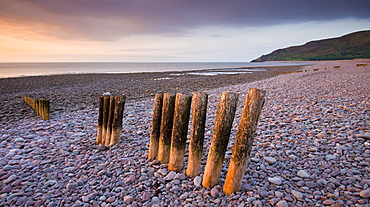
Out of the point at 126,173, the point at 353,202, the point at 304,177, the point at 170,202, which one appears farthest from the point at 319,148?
the point at 126,173

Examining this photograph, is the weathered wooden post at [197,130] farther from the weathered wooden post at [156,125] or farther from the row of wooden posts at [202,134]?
the weathered wooden post at [156,125]

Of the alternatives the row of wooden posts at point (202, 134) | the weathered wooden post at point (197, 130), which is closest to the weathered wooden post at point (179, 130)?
the row of wooden posts at point (202, 134)

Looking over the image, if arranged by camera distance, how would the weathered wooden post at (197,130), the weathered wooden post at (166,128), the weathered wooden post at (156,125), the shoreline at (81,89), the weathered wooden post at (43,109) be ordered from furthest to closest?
the shoreline at (81,89), the weathered wooden post at (43,109), the weathered wooden post at (156,125), the weathered wooden post at (166,128), the weathered wooden post at (197,130)

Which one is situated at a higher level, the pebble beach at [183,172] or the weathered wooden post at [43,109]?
the weathered wooden post at [43,109]

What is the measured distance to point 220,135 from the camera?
3.32m

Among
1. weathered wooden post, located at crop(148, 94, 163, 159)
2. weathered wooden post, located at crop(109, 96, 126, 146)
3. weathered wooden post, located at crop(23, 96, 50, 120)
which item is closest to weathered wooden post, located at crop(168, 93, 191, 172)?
weathered wooden post, located at crop(148, 94, 163, 159)

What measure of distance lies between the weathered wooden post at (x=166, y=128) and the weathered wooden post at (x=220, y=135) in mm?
999

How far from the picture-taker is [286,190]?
324 centimetres

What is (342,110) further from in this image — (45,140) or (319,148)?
(45,140)

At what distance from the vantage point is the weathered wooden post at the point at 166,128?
3955mm

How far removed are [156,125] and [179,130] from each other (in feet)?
2.39

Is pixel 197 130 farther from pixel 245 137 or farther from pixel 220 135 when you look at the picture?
pixel 245 137

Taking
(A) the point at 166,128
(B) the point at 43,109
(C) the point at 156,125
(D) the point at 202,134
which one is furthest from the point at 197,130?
(B) the point at 43,109

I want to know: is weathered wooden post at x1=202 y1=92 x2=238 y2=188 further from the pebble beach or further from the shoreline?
the shoreline
